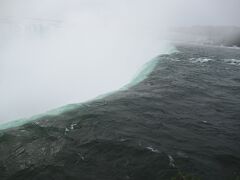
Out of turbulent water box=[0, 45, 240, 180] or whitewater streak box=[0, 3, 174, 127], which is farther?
whitewater streak box=[0, 3, 174, 127]

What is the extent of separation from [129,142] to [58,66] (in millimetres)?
18337

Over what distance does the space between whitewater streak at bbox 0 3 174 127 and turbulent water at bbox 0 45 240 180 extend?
605 centimetres

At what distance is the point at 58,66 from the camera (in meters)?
24.9

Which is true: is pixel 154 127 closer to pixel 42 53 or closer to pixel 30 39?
pixel 42 53

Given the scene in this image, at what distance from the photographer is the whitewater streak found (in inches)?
699

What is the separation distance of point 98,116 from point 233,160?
5.16m

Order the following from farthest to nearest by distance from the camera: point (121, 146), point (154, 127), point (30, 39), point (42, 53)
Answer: point (30, 39) → point (42, 53) → point (154, 127) → point (121, 146)

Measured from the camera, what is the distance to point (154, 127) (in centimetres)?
941

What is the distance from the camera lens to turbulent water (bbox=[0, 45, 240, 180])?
6547mm

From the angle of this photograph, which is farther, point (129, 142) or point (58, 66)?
point (58, 66)

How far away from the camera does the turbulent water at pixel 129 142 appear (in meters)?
6.55

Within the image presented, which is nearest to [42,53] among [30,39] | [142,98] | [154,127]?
[30,39]

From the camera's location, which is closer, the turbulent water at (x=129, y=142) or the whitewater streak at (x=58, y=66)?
the turbulent water at (x=129, y=142)

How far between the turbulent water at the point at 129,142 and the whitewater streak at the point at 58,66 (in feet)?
19.8
